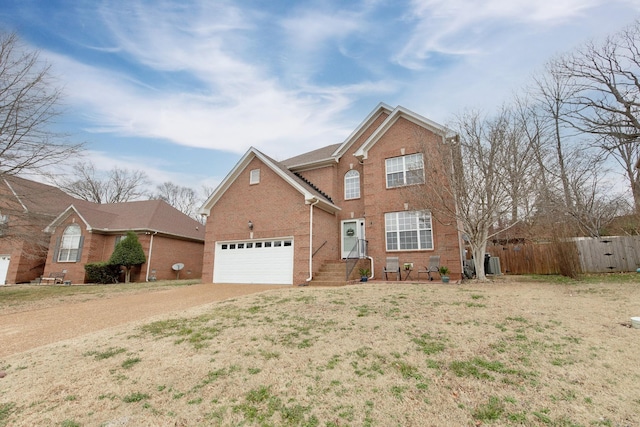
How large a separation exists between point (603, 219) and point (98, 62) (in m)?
29.7

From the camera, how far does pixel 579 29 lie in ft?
40.5

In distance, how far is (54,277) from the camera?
19.7 m

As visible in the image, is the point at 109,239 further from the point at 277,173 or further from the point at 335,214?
the point at 335,214

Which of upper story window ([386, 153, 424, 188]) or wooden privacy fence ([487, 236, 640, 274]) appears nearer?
wooden privacy fence ([487, 236, 640, 274])

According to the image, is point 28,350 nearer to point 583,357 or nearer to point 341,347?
point 341,347

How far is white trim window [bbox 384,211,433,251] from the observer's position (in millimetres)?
13555

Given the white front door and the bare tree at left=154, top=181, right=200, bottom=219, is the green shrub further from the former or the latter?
the bare tree at left=154, top=181, right=200, bottom=219

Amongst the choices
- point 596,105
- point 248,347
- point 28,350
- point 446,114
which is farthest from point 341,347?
point 596,105

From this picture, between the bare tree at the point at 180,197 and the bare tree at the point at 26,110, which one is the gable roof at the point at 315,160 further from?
the bare tree at the point at 180,197

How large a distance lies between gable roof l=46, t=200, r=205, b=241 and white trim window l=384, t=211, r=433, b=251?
51.7 feet

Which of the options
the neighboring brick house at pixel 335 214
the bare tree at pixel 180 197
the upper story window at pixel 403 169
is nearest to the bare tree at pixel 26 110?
the neighboring brick house at pixel 335 214

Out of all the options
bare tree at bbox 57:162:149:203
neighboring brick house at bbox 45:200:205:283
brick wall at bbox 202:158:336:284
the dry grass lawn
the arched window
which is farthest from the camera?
bare tree at bbox 57:162:149:203

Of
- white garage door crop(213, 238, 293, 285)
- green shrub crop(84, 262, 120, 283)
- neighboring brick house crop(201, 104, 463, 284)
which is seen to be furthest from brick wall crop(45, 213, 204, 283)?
white garage door crop(213, 238, 293, 285)

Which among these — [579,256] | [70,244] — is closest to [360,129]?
[579,256]
